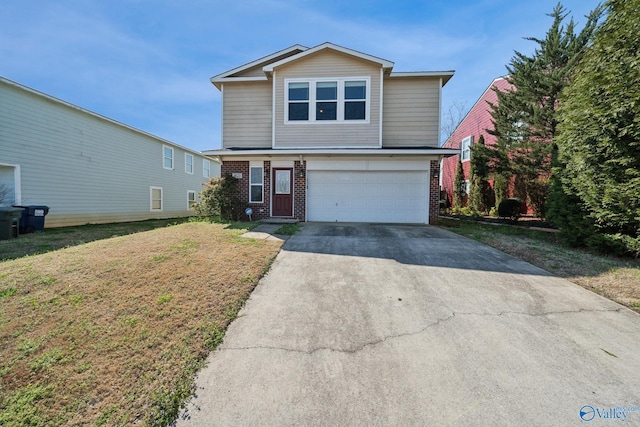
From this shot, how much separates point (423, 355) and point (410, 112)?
10.6m

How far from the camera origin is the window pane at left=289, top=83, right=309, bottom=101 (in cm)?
1101

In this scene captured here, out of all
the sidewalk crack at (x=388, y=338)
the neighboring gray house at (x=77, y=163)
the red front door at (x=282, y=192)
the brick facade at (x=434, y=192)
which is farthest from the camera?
the red front door at (x=282, y=192)

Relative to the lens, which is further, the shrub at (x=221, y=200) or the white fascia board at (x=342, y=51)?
the shrub at (x=221, y=200)

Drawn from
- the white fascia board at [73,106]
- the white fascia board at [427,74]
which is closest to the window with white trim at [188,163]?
the white fascia board at [73,106]

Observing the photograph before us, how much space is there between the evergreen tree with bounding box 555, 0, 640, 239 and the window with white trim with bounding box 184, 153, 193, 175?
65.4ft

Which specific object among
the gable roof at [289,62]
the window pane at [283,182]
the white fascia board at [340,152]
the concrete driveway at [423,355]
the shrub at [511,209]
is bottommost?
the concrete driveway at [423,355]

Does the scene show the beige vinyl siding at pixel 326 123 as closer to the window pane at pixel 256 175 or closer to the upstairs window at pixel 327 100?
the upstairs window at pixel 327 100

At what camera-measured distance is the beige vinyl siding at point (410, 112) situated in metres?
11.0

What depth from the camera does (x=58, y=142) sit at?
35.1ft

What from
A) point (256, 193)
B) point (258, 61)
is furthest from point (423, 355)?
point (258, 61)

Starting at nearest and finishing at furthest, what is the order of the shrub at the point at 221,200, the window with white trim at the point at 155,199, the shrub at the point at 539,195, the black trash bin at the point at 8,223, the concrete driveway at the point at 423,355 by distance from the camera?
the concrete driveway at the point at 423,355 < the black trash bin at the point at 8,223 < the shrub at the point at 221,200 < the shrub at the point at 539,195 < the window with white trim at the point at 155,199

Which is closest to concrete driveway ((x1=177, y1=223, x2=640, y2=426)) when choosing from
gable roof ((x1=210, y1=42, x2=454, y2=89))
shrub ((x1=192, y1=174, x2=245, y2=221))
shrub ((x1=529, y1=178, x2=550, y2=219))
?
shrub ((x1=192, y1=174, x2=245, y2=221))

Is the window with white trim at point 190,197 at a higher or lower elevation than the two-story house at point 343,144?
lower

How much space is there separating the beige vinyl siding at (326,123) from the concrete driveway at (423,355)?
740 cm
